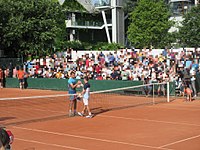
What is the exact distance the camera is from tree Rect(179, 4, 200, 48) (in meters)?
42.4

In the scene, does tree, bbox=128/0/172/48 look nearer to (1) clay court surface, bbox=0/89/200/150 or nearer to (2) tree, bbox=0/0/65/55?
(2) tree, bbox=0/0/65/55

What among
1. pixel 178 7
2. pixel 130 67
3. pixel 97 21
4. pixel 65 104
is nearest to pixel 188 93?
pixel 130 67

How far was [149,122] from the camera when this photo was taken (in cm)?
1612

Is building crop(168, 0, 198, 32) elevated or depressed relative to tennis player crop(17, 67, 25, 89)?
elevated

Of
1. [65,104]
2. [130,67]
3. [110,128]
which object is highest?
[130,67]

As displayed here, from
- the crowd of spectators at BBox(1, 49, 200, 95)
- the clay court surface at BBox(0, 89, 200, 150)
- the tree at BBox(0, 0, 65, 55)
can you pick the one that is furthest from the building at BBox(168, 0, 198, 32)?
the clay court surface at BBox(0, 89, 200, 150)

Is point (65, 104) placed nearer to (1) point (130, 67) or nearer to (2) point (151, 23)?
(1) point (130, 67)

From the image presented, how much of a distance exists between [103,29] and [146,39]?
1823cm

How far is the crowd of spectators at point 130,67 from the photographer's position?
25.8m

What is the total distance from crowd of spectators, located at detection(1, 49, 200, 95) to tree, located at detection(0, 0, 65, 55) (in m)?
4.38

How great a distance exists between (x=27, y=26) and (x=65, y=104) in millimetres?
18662

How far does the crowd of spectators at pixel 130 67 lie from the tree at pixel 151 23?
1460 cm

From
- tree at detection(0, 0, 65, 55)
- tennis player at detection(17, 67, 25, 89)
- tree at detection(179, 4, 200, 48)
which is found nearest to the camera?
tennis player at detection(17, 67, 25, 89)

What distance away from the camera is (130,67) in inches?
1148
